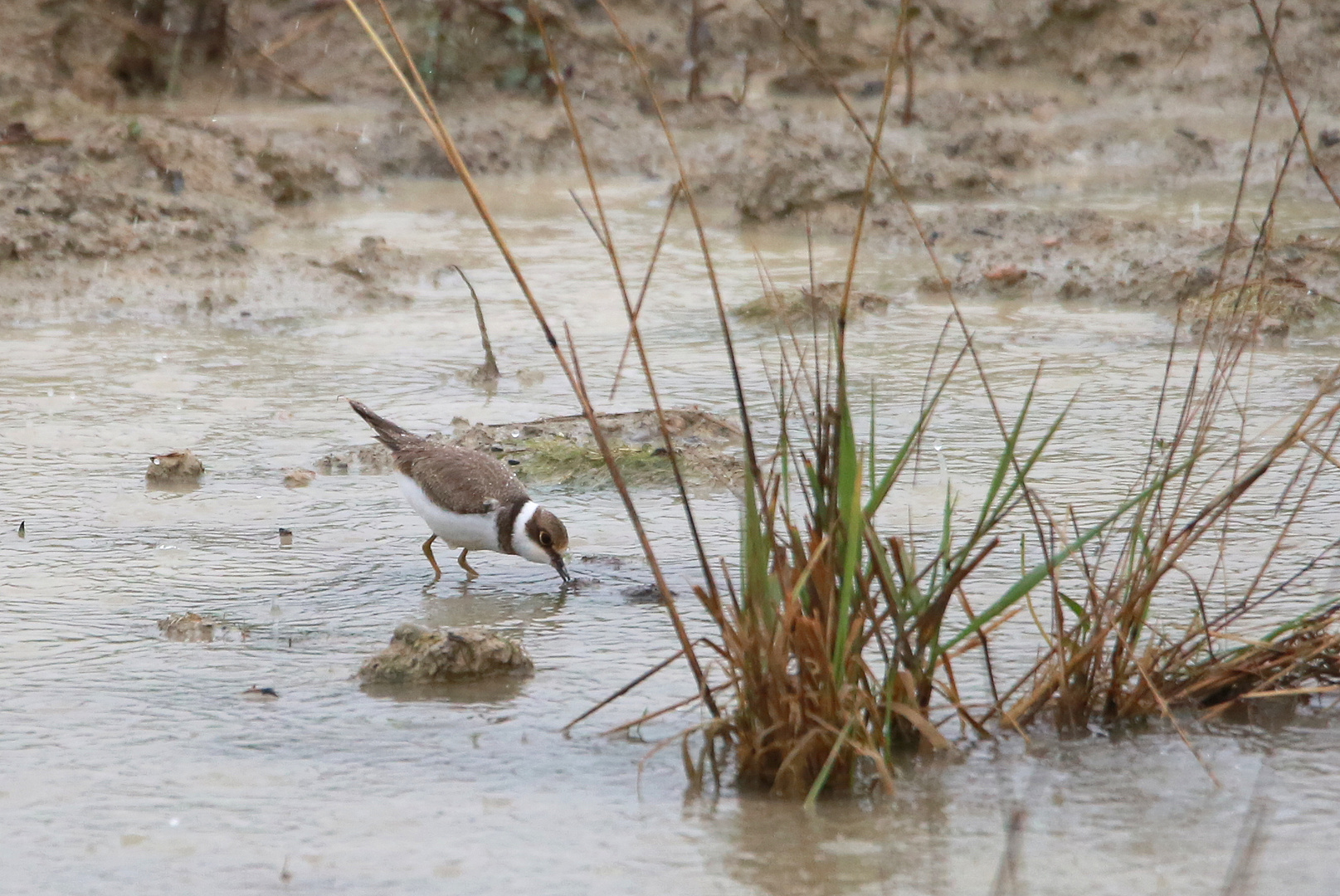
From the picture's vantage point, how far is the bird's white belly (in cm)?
433

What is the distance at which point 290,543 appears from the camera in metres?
4.57

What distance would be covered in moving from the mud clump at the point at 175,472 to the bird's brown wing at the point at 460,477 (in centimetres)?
73

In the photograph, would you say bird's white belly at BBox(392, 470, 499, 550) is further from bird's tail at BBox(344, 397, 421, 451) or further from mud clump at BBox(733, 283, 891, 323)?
mud clump at BBox(733, 283, 891, 323)

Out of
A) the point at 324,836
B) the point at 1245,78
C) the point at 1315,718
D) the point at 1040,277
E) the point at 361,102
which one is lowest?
the point at 324,836

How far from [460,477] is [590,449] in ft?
2.96

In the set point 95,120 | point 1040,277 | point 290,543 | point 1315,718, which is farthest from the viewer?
point 95,120

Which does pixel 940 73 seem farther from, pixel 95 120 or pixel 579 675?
pixel 579 675

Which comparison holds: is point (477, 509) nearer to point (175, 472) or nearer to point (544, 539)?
point (544, 539)

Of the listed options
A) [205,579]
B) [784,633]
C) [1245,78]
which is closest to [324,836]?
[784,633]

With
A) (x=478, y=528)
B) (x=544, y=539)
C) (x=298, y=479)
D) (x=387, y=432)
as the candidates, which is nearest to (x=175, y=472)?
(x=298, y=479)

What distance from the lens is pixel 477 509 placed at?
433 centimetres

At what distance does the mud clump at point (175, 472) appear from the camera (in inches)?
199

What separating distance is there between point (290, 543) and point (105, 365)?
2.29 meters

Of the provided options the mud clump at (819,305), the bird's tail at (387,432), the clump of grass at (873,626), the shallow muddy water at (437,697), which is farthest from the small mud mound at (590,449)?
the clump of grass at (873,626)
